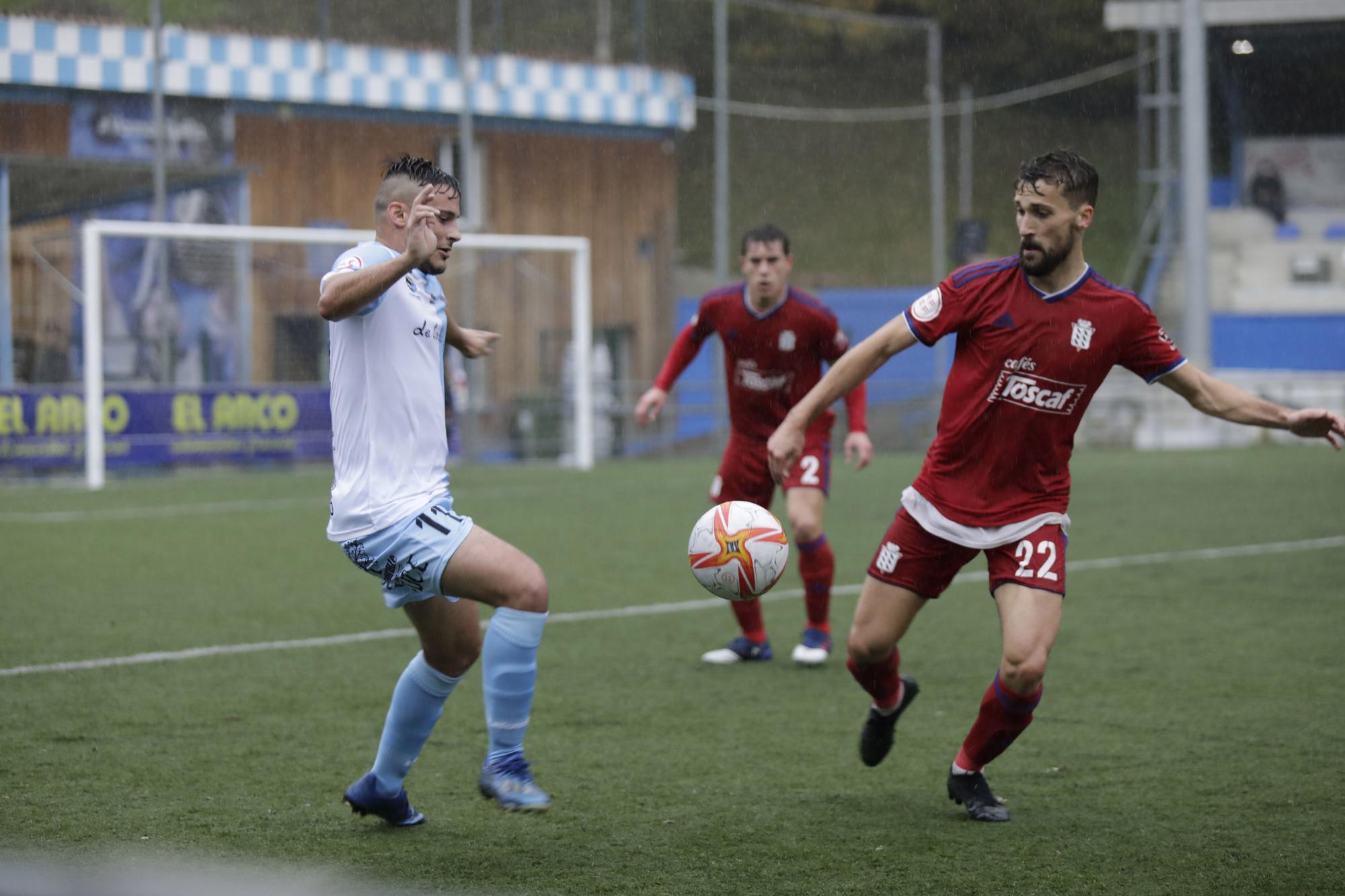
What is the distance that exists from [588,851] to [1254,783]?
213cm

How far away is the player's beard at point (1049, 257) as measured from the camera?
4262 millimetres

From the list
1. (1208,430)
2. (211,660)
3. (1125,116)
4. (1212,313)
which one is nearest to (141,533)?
(211,660)

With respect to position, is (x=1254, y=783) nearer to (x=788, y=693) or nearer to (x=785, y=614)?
(x=788, y=693)

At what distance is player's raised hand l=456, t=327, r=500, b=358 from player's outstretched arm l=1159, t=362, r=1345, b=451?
2.06 metres

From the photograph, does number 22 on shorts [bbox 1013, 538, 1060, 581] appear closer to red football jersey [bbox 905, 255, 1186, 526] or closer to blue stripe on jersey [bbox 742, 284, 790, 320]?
red football jersey [bbox 905, 255, 1186, 526]

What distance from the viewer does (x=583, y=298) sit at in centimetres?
1998

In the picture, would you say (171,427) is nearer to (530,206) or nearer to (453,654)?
(530,206)

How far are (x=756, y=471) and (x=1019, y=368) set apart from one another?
121 inches

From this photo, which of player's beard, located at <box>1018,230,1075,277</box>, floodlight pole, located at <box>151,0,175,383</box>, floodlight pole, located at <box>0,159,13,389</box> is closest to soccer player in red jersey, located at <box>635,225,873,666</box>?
player's beard, located at <box>1018,230,1075,277</box>

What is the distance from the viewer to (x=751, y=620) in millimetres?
7121

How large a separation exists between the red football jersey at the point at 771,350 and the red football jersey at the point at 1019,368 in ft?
8.84

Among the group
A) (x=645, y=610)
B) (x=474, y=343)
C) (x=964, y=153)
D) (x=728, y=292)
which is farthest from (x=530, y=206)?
(x=474, y=343)

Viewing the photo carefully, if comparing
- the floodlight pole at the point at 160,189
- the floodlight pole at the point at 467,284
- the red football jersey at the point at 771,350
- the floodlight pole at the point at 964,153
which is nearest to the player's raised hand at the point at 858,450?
the red football jersey at the point at 771,350

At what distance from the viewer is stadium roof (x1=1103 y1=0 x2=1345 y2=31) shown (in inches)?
1208
